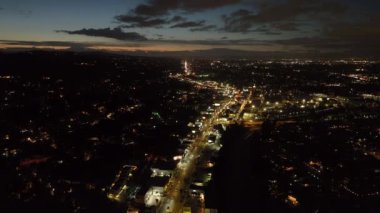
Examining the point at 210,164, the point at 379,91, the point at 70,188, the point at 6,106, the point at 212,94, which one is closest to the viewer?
the point at 70,188

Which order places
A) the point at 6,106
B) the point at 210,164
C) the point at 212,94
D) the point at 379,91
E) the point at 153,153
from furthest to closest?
1. the point at 379,91
2. the point at 212,94
3. the point at 6,106
4. the point at 153,153
5. the point at 210,164

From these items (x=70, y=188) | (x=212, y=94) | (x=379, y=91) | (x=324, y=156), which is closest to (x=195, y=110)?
(x=212, y=94)

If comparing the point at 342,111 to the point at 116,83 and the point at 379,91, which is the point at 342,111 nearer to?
the point at 379,91

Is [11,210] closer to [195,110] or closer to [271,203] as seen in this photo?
[271,203]

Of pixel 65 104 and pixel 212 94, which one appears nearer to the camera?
pixel 65 104

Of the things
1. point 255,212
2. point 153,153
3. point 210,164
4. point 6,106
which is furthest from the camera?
point 6,106

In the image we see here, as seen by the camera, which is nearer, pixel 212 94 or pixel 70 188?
pixel 70 188

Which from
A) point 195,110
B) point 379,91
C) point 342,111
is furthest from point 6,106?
point 379,91

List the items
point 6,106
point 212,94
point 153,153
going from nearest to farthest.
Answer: point 153,153 < point 6,106 < point 212,94
